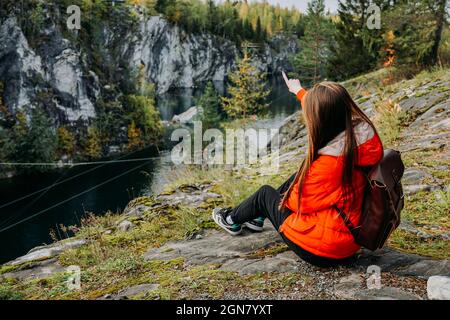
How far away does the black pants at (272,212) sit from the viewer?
3.12 metres

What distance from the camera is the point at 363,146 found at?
9.18ft

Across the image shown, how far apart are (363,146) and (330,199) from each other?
0.43 meters

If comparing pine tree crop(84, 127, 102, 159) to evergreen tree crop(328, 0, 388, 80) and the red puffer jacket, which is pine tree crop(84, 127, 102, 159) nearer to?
evergreen tree crop(328, 0, 388, 80)

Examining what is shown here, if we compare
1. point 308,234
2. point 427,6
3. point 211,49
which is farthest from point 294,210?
point 211,49

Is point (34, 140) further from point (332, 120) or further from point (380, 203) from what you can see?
point (380, 203)

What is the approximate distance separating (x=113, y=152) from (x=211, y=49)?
224ft

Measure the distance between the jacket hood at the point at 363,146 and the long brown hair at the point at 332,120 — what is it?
4cm

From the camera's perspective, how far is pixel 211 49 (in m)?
112

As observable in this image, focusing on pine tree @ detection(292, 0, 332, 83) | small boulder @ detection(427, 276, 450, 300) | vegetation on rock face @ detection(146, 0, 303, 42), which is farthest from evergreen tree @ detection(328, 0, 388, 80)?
vegetation on rock face @ detection(146, 0, 303, 42)

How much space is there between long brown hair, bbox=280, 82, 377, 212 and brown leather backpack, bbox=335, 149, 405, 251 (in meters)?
0.13

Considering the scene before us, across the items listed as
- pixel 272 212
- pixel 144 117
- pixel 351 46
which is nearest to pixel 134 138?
pixel 144 117

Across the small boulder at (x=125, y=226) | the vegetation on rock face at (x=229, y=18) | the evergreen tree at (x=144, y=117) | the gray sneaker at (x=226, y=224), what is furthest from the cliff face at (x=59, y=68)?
the gray sneaker at (x=226, y=224)

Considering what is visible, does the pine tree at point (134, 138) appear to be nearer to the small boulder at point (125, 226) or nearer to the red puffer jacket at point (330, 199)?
the small boulder at point (125, 226)
